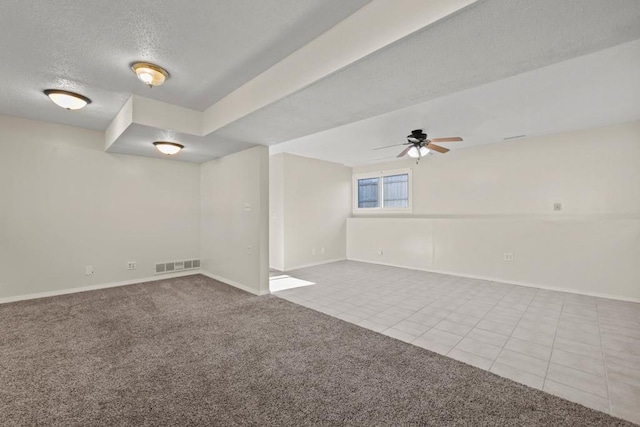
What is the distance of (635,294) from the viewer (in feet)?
12.7

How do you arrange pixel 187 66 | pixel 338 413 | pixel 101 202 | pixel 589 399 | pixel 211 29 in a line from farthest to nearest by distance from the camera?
1. pixel 101 202
2. pixel 187 66
3. pixel 211 29
4. pixel 589 399
5. pixel 338 413

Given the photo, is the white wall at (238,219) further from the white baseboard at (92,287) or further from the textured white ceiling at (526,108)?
the textured white ceiling at (526,108)

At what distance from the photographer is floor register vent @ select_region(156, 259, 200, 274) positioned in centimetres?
527

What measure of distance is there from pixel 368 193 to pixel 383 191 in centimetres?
55

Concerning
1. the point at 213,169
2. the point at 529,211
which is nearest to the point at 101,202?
the point at 213,169

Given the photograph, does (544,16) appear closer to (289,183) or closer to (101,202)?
(289,183)

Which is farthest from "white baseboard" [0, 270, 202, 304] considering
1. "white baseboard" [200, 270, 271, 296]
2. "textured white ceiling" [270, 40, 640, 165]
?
"textured white ceiling" [270, 40, 640, 165]

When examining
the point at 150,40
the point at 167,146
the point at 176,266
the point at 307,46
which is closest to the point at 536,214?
the point at 307,46

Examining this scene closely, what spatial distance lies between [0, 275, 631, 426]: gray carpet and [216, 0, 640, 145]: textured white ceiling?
2.38 meters

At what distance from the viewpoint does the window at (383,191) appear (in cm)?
686

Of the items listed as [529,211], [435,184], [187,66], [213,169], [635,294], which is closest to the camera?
[187,66]

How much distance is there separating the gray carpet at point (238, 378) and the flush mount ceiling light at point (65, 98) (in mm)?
2553

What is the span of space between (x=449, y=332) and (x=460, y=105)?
2783mm

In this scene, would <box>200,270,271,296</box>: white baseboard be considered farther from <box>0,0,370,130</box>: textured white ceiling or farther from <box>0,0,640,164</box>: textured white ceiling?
<box>0,0,370,130</box>: textured white ceiling
